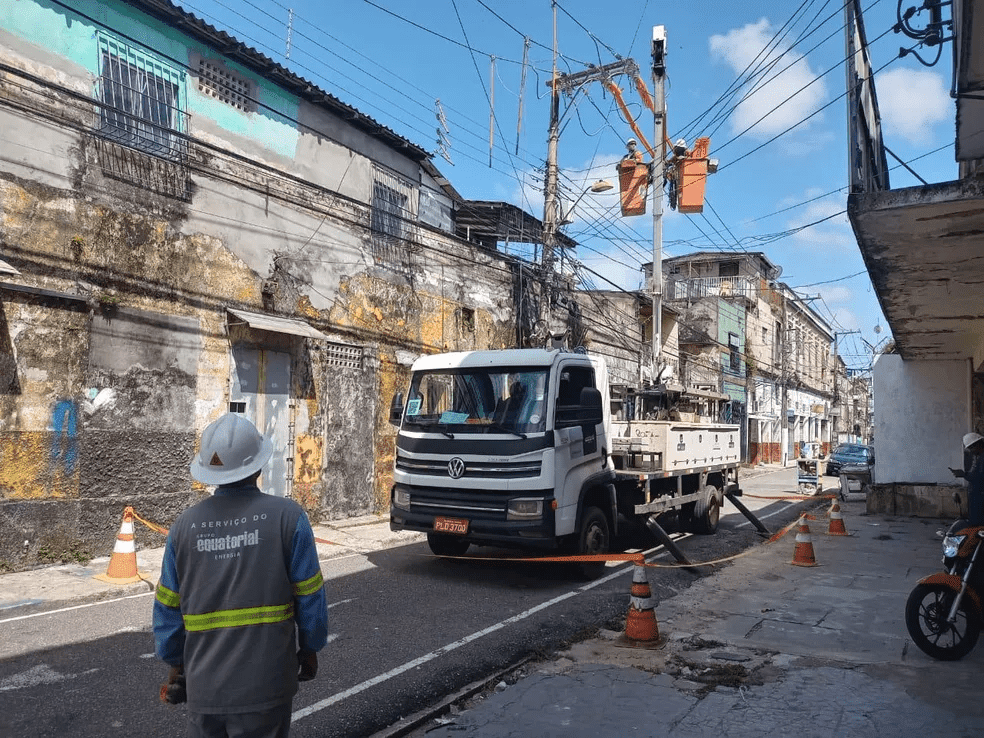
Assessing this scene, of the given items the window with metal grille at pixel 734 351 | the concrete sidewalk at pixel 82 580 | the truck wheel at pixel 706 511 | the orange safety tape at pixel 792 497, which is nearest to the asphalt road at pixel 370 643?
the concrete sidewalk at pixel 82 580

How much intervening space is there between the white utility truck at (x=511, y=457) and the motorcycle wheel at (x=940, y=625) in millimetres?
3424

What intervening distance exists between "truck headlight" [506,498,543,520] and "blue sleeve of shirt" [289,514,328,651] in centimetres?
528

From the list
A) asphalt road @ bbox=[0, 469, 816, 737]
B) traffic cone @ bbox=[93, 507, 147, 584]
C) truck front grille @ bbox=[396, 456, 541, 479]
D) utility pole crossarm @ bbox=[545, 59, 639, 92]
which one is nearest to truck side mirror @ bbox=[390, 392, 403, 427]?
truck front grille @ bbox=[396, 456, 541, 479]

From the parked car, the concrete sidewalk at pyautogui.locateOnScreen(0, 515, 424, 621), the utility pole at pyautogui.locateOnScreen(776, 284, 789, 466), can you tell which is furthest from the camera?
the utility pole at pyautogui.locateOnScreen(776, 284, 789, 466)

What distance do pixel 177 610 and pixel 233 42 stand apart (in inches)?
451

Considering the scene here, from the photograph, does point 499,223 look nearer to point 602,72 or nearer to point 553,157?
point 553,157

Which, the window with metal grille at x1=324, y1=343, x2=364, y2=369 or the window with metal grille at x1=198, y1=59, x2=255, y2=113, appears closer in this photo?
the window with metal grille at x1=198, y1=59, x2=255, y2=113

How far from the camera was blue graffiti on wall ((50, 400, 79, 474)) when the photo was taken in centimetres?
951

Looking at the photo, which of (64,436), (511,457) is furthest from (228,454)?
(64,436)

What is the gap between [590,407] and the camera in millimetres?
9211

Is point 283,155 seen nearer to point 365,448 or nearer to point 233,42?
point 233,42

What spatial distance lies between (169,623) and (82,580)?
669cm

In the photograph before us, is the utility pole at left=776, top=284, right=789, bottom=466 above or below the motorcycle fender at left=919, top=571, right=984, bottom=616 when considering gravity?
above

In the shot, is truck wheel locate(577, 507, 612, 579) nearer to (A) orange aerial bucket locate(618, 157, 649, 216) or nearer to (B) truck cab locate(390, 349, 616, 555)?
(B) truck cab locate(390, 349, 616, 555)
